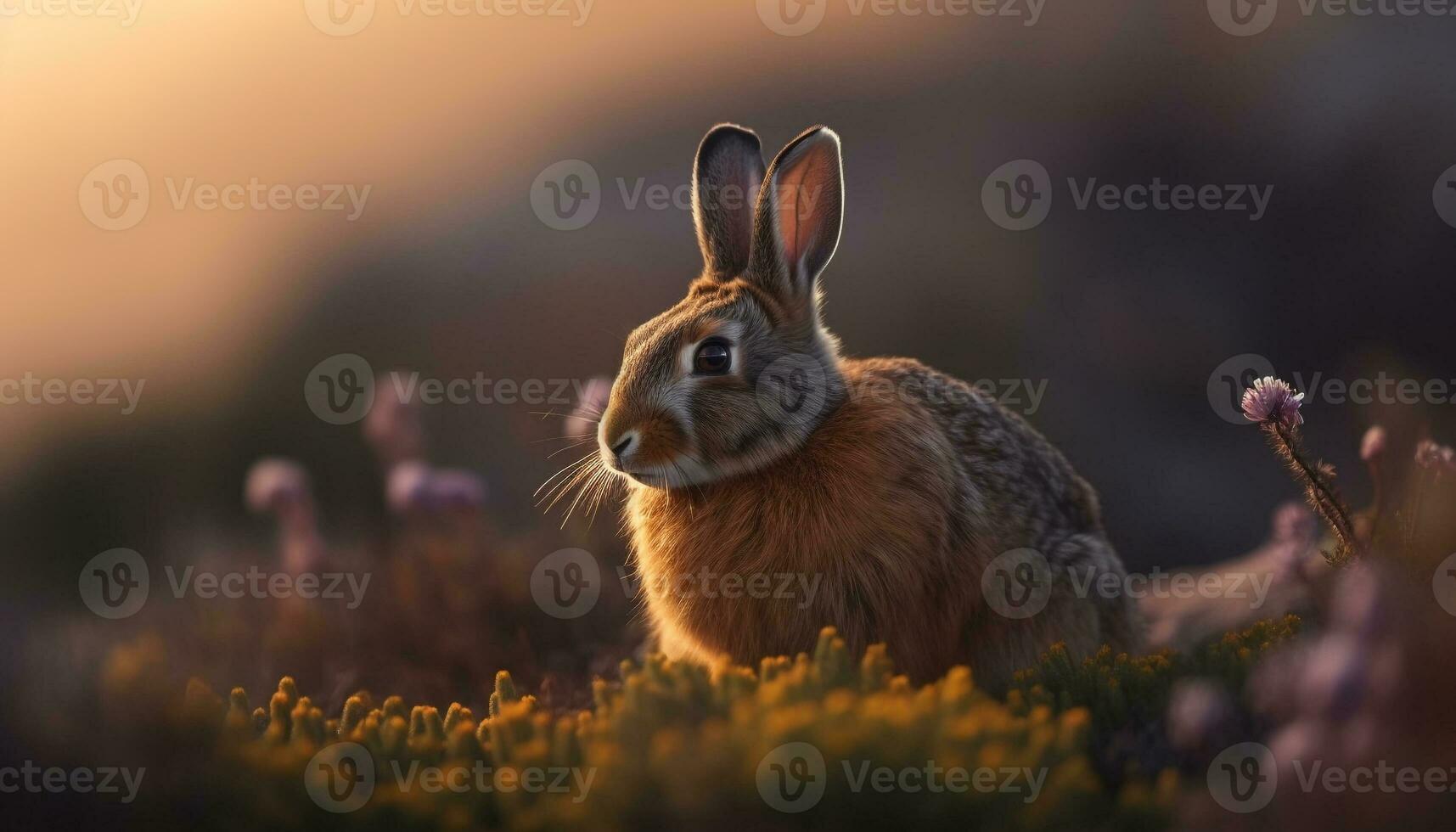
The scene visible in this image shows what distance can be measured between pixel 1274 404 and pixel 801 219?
2.35 metres

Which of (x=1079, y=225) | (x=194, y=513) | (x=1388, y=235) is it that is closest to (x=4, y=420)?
(x=194, y=513)

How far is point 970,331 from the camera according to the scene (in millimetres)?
11445

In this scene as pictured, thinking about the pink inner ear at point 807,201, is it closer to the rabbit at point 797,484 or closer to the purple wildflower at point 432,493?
the rabbit at point 797,484

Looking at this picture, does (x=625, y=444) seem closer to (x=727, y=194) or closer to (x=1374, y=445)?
(x=727, y=194)

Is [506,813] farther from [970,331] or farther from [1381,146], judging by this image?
[1381,146]

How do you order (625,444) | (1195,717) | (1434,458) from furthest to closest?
1. (1434,458)
2. (625,444)
3. (1195,717)

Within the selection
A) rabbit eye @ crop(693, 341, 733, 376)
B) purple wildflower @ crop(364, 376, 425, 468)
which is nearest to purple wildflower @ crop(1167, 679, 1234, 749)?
rabbit eye @ crop(693, 341, 733, 376)

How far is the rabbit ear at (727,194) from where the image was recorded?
241 inches

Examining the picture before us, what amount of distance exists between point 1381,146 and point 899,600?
9012 mm

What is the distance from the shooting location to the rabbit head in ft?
17.1

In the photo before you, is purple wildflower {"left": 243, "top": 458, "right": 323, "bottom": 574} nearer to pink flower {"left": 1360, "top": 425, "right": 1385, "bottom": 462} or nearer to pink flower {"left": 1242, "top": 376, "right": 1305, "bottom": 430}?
pink flower {"left": 1242, "top": 376, "right": 1305, "bottom": 430}

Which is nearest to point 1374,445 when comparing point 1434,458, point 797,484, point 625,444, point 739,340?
point 1434,458

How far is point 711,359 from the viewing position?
534 centimetres

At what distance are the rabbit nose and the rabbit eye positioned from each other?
1.50 feet
